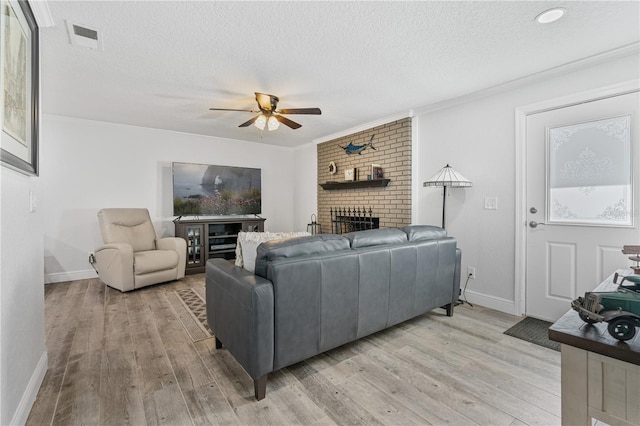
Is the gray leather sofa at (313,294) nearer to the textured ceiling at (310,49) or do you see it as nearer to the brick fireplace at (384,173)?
the textured ceiling at (310,49)

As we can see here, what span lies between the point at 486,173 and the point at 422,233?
1.26 m

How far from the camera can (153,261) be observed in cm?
376

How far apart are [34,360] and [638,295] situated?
2819mm

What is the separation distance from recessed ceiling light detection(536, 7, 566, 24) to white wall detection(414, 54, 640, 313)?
3.15 ft

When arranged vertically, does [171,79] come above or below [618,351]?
above

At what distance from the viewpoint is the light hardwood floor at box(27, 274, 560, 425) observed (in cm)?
152

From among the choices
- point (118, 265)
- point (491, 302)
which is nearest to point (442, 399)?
point (491, 302)

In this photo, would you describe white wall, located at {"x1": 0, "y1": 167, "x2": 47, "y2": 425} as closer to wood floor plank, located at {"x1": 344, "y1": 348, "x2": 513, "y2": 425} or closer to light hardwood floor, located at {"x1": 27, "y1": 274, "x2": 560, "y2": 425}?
light hardwood floor, located at {"x1": 27, "y1": 274, "x2": 560, "y2": 425}

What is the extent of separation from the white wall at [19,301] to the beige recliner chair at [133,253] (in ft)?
5.78

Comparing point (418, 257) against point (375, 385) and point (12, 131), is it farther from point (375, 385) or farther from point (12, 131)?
point (12, 131)

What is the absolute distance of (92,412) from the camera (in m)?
1.54

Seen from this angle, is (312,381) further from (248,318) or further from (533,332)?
(533,332)

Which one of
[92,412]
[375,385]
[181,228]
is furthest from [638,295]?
[181,228]

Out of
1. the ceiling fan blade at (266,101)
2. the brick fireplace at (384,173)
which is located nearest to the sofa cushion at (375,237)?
the brick fireplace at (384,173)
